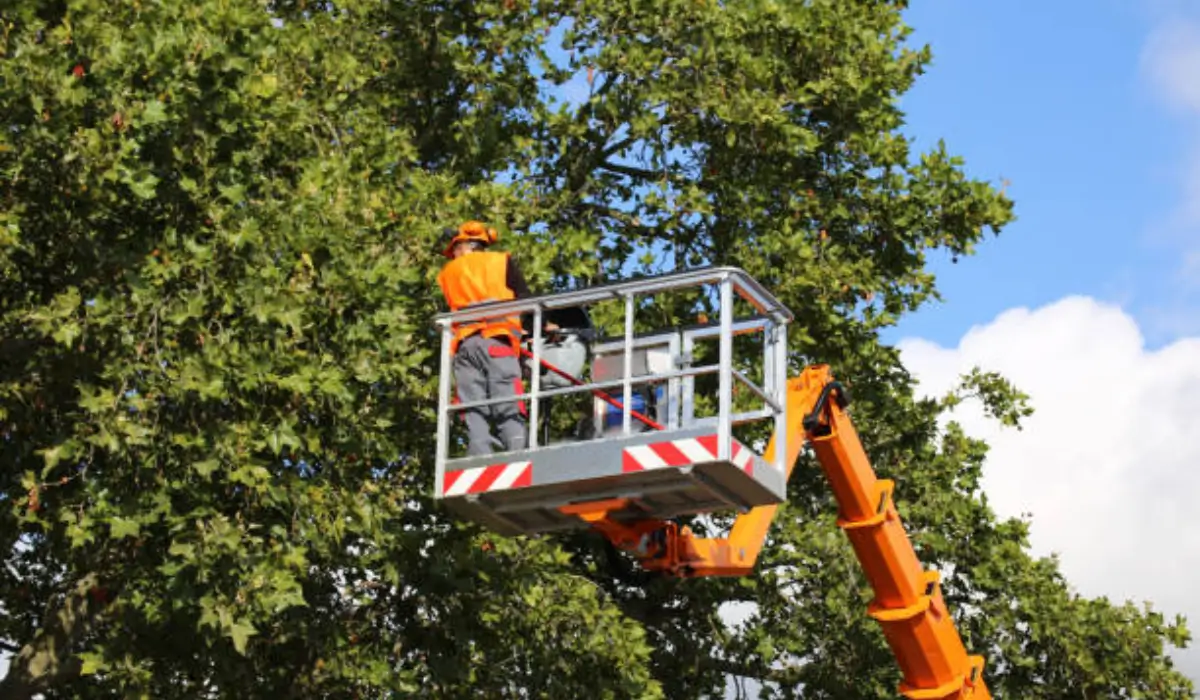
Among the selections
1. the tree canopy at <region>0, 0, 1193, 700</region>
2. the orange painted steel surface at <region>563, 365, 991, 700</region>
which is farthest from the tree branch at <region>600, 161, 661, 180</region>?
the orange painted steel surface at <region>563, 365, 991, 700</region>

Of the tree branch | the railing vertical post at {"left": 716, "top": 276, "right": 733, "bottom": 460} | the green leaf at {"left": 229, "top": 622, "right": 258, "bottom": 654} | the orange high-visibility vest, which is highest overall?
the tree branch

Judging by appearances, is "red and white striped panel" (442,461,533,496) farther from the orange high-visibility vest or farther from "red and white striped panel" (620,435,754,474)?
the orange high-visibility vest

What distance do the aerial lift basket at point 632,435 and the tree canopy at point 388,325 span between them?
249cm

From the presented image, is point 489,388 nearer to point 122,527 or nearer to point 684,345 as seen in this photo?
point 684,345

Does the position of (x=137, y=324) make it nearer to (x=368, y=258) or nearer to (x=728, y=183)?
(x=368, y=258)

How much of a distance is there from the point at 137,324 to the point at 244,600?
2.28 m

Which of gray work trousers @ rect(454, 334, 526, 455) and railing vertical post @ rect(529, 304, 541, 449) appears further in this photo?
gray work trousers @ rect(454, 334, 526, 455)

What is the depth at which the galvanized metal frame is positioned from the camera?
1139 cm

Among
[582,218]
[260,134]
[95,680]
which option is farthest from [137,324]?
[582,218]

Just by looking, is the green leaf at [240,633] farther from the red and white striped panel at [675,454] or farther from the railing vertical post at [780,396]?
the railing vertical post at [780,396]

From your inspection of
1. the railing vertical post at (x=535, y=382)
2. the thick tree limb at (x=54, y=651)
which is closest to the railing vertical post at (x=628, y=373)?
the railing vertical post at (x=535, y=382)

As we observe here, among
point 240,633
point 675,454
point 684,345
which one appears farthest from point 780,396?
point 240,633

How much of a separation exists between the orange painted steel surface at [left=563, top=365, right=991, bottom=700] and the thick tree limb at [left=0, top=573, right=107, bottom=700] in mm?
6435

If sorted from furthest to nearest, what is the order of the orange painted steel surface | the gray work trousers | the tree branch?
the tree branch, the orange painted steel surface, the gray work trousers
